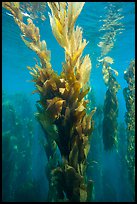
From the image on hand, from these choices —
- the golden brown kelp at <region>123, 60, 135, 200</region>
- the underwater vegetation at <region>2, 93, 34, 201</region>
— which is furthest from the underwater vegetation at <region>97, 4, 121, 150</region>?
the underwater vegetation at <region>2, 93, 34, 201</region>

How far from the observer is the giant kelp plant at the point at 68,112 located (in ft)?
11.4

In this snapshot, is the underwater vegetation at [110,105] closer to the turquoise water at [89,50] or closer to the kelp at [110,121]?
the kelp at [110,121]

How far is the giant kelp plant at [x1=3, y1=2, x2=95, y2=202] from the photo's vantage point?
11.4 feet

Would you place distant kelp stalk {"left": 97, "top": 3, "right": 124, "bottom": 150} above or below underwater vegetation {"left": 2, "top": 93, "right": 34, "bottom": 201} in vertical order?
above

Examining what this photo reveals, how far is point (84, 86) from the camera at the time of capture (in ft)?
12.9

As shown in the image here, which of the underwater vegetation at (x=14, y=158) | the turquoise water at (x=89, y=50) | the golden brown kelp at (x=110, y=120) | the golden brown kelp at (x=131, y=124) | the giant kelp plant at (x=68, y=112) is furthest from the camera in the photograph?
the turquoise water at (x=89, y=50)

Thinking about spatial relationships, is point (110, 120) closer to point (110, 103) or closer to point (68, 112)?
point (110, 103)

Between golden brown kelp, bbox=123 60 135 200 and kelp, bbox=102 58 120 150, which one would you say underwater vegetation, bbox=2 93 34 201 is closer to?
kelp, bbox=102 58 120 150

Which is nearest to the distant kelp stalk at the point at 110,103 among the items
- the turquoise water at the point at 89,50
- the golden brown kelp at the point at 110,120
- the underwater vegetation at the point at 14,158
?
the golden brown kelp at the point at 110,120

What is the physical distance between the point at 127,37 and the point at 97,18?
257 inches

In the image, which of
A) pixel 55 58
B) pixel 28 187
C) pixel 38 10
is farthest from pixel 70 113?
pixel 55 58

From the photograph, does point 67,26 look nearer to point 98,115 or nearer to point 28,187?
point 98,115

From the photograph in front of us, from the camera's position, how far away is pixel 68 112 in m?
3.50

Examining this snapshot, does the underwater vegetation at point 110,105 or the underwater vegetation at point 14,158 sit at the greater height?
the underwater vegetation at point 110,105
